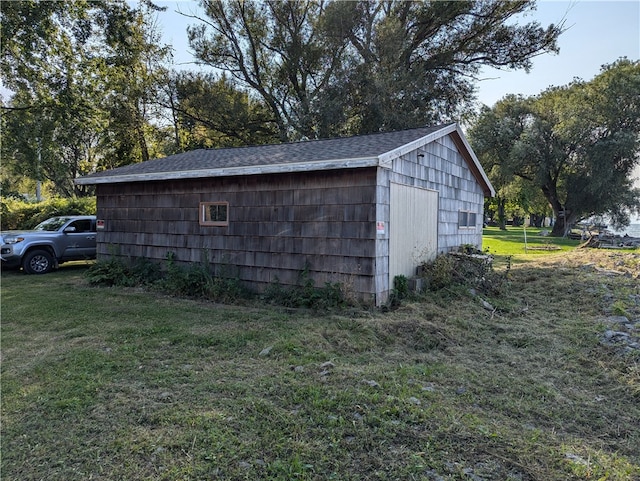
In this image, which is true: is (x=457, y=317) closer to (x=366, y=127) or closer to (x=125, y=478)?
(x=125, y=478)

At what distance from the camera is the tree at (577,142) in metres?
21.9

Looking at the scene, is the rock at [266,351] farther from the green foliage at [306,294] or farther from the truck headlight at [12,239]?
the truck headlight at [12,239]

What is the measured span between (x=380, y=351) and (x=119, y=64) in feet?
58.3

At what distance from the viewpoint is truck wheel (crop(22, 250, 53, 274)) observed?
411 inches

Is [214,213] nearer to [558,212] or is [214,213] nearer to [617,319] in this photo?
[617,319]

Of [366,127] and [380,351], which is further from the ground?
[366,127]

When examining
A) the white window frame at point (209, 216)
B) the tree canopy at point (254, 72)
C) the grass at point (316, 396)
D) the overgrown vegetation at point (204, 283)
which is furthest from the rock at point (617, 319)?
the tree canopy at point (254, 72)

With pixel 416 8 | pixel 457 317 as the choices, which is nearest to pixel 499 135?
pixel 416 8

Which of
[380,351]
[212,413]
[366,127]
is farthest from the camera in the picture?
[366,127]

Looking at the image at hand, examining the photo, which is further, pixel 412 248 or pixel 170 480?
pixel 412 248

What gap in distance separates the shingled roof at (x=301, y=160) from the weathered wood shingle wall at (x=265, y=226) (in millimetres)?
287

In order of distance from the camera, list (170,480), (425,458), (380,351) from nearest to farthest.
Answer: (170,480) < (425,458) < (380,351)

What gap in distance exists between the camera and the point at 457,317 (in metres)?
5.99

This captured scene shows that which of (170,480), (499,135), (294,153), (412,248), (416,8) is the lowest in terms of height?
(170,480)
